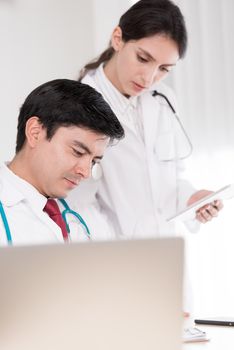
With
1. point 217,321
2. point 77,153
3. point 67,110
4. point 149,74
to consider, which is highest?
point 149,74

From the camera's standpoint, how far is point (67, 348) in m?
0.85

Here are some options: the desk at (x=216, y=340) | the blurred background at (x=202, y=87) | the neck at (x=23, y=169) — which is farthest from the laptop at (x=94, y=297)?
the blurred background at (x=202, y=87)

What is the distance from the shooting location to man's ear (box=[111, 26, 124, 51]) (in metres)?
1.95

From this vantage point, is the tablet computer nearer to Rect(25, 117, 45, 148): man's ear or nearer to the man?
the man

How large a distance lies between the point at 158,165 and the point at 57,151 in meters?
0.54

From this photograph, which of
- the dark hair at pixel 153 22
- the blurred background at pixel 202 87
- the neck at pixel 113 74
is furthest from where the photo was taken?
the blurred background at pixel 202 87

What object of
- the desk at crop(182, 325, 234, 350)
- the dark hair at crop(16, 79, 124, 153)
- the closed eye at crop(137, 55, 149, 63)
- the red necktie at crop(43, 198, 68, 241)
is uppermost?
the closed eye at crop(137, 55, 149, 63)

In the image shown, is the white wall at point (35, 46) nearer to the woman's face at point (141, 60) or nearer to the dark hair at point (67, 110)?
the woman's face at point (141, 60)

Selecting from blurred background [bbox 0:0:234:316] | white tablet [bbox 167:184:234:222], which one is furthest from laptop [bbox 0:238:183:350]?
blurred background [bbox 0:0:234:316]

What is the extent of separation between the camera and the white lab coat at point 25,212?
5.18ft

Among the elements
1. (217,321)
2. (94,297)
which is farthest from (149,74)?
(94,297)

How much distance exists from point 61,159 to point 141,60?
1.60ft

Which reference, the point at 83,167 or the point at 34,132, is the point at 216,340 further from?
the point at 34,132

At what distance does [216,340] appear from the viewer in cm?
138
